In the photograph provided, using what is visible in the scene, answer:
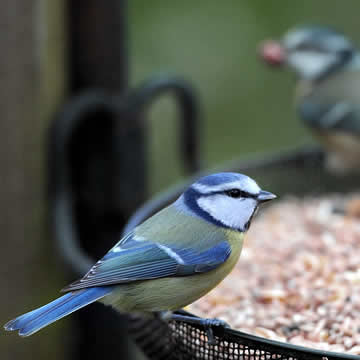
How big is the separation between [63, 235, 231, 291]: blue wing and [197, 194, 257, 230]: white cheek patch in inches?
3.5

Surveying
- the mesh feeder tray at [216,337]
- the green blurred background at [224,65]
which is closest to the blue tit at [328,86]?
the mesh feeder tray at [216,337]

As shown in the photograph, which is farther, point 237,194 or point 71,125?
point 71,125

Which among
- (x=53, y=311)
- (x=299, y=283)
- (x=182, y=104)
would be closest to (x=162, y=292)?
(x=53, y=311)

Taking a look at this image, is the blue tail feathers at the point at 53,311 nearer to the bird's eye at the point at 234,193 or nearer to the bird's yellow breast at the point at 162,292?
the bird's yellow breast at the point at 162,292

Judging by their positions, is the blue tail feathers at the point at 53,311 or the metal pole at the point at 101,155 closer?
the blue tail feathers at the point at 53,311

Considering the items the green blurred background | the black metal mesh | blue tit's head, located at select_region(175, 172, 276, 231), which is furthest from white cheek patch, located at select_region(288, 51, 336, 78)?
the black metal mesh

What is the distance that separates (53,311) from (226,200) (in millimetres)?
493

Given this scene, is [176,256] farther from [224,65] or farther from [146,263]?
[224,65]

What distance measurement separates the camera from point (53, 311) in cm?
174

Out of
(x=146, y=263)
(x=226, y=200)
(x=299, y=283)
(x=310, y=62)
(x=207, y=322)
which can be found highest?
(x=310, y=62)

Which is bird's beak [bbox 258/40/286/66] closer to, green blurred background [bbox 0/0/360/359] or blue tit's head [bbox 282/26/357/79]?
blue tit's head [bbox 282/26/357/79]

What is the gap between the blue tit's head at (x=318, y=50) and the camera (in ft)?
11.8

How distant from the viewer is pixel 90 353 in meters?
3.21

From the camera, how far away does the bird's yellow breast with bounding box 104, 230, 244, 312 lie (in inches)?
72.6
